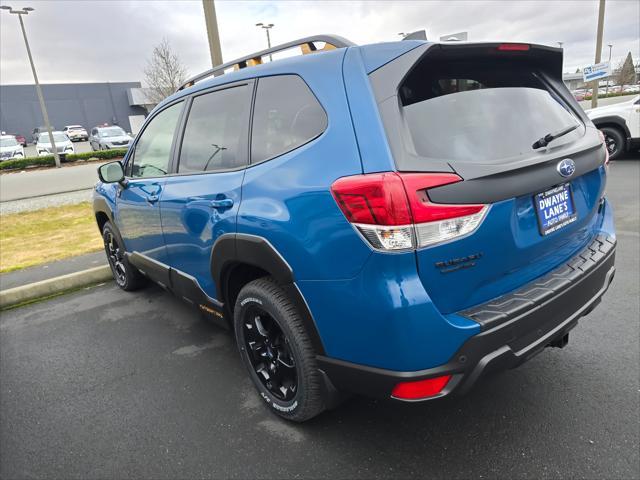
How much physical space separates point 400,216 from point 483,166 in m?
0.42

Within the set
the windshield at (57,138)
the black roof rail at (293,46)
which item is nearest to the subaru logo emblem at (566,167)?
the black roof rail at (293,46)

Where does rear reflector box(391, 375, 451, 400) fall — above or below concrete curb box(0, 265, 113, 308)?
above

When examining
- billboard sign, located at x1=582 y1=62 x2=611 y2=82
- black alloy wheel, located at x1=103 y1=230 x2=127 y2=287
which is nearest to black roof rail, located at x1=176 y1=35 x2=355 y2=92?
black alloy wheel, located at x1=103 y1=230 x2=127 y2=287

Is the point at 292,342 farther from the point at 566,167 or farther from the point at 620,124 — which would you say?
the point at 620,124

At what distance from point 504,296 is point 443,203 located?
548mm

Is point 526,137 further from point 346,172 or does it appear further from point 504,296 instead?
point 346,172

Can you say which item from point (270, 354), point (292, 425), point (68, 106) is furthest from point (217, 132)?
point (68, 106)

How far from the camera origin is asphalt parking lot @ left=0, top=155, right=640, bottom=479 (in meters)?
2.10

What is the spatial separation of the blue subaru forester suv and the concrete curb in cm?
315

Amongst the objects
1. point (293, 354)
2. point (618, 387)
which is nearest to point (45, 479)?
point (293, 354)

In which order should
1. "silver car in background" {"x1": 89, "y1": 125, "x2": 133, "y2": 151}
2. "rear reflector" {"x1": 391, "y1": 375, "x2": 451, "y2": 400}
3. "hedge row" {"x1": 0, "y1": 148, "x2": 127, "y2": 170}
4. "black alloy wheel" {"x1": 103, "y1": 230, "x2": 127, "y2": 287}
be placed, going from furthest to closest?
"silver car in background" {"x1": 89, "y1": 125, "x2": 133, "y2": 151}, "hedge row" {"x1": 0, "y1": 148, "x2": 127, "y2": 170}, "black alloy wheel" {"x1": 103, "y1": 230, "x2": 127, "y2": 287}, "rear reflector" {"x1": 391, "y1": 375, "x2": 451, "y2": 400}

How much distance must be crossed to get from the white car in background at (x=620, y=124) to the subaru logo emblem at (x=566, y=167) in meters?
9.41

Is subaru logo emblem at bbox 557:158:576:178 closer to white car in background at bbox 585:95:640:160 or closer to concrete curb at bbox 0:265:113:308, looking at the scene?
concrete curb at bbox 0:265:113:308

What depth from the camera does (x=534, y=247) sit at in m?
1.93
